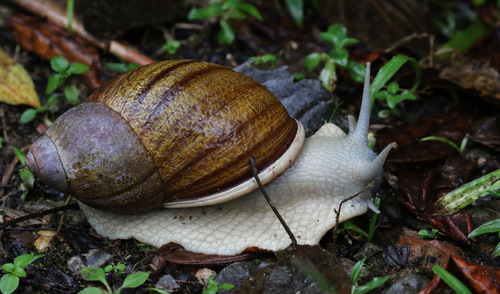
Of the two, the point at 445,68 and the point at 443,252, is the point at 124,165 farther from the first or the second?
the point at 445,68

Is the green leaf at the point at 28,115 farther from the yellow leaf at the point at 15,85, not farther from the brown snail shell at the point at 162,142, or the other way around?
the brown snail shell at the point at 162,142

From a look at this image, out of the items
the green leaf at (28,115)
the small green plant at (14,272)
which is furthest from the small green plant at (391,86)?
the green leaf at (28,115)

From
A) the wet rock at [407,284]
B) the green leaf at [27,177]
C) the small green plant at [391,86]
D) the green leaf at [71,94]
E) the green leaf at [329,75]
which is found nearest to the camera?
the wet rock at [407,284]

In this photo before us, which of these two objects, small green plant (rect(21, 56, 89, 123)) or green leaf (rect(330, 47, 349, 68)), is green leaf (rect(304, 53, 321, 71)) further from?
small green plant (rect(21, 56, 89, 123))

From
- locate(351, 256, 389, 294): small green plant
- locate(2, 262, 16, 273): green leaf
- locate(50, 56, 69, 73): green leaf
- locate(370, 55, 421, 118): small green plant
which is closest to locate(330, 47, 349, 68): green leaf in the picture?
locate(370, 55, 421, 118): small green plant

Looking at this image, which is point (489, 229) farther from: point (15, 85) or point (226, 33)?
point (15, 85)

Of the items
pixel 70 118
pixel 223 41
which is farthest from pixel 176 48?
pixel 70 118
